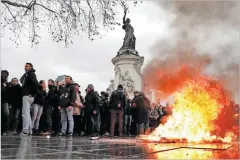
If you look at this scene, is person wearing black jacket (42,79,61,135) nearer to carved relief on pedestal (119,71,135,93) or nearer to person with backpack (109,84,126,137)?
person with backpack (109,84,126,137)

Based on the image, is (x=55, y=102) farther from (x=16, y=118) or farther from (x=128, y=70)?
(x=128, y=70)

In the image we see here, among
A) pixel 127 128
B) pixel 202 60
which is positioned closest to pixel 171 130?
pixel 202 60

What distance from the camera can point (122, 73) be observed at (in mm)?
25375

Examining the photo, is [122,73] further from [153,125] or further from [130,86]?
[153,125]

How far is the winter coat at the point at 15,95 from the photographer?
10.6 meters

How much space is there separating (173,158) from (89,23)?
37.5 ft

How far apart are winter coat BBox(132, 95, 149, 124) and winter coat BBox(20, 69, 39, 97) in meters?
4.52

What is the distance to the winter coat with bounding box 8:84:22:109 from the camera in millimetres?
10641

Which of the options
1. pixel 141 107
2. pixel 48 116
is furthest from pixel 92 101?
pixel 141 107

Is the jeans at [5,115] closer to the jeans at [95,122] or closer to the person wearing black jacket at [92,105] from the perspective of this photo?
the person wearing black jacket at [92,105]

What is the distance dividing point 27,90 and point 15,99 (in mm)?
786

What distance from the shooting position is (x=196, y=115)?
938cm

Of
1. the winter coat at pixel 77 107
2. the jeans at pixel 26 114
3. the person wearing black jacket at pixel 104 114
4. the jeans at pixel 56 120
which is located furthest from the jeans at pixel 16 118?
the person wearing black jacket at pixel 104 114

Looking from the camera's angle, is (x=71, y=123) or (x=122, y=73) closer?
(x=71, y=123)
